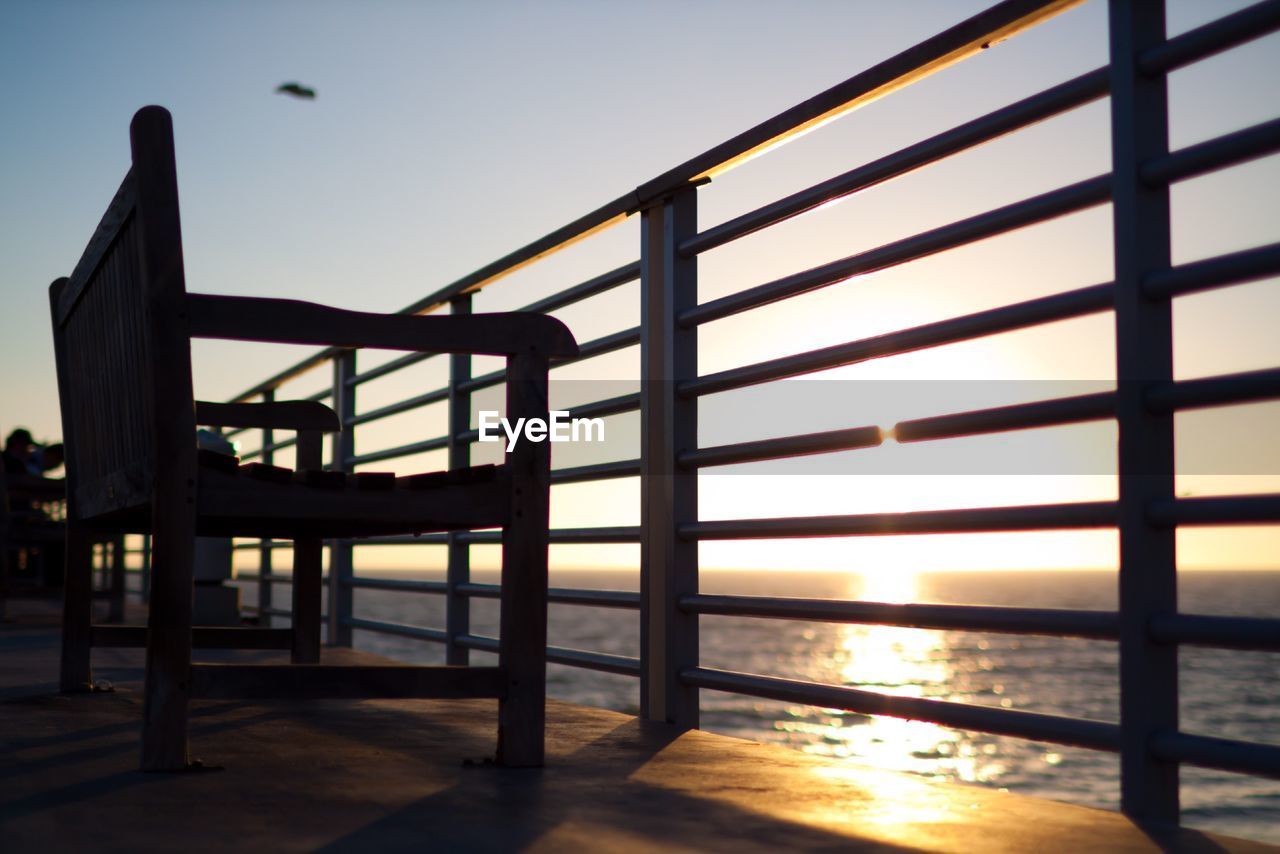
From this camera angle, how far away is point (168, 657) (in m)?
1.68

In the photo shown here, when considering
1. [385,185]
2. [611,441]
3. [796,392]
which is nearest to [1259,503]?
[796,392]

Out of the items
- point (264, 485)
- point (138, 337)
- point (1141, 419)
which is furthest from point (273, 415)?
point (1141, 419)

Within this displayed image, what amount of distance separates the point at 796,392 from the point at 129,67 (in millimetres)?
4529

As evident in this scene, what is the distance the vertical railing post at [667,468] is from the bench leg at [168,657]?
3.39 feet

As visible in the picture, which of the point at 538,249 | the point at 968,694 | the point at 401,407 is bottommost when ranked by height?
the point at 968,694

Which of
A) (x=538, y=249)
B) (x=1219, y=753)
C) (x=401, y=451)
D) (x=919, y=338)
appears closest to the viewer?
(x=1219, y=753)

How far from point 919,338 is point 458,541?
204 centimetres

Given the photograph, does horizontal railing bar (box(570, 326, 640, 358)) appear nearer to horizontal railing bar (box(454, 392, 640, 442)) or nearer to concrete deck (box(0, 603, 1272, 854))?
horizontal railing bar (box(454, 392, 640, 442))

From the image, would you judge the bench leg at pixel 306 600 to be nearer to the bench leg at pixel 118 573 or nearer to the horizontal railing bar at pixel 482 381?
the horizontal railing bar at pixel 482 381

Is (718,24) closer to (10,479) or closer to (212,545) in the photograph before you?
(212,545)

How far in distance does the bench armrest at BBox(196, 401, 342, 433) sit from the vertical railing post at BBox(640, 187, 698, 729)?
88cm

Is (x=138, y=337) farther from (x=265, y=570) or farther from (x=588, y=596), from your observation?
(x=265, y=570)

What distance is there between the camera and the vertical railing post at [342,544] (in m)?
4.62

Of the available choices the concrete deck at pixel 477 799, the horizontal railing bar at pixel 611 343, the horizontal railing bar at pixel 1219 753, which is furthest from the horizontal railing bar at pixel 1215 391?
the horizontal railing bar at pixel 611 343
